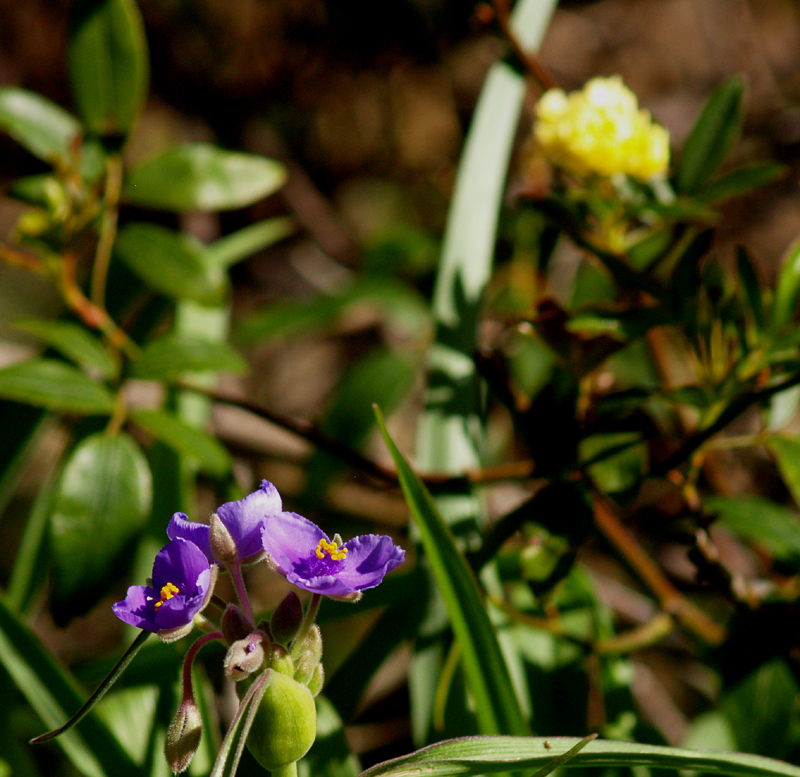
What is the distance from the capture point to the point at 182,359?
80cm

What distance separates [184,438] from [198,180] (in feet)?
1.12

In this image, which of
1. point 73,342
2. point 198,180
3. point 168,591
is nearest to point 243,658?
point 168,591

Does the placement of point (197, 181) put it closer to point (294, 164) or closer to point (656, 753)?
point (656, 753)

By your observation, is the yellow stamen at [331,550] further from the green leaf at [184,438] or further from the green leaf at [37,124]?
the green leaf at [37,124]

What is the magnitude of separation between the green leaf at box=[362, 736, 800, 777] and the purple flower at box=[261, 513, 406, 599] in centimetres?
13

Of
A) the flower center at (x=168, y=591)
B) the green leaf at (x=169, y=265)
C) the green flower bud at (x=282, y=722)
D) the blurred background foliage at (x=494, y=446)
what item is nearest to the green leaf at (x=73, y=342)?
the blurred background foliage at (x=494, y=446)

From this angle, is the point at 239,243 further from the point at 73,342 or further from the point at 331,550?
the point at 331,550

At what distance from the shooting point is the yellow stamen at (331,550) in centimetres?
45

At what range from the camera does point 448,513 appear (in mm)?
775

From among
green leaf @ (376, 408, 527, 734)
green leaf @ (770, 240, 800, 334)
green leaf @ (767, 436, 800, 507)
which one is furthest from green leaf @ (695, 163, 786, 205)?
green leaf @ (376, 408, 527, 734)

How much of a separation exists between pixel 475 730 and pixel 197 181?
0.73m

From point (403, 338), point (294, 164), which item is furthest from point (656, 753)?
point (294, 164)

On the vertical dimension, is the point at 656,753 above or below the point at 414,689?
above

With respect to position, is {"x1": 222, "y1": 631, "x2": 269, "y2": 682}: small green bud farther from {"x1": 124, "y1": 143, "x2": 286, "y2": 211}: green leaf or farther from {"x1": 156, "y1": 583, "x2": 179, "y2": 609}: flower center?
{"x1": 124, "y1": 143, "x2": 286, "y2": 211}: green leaf
